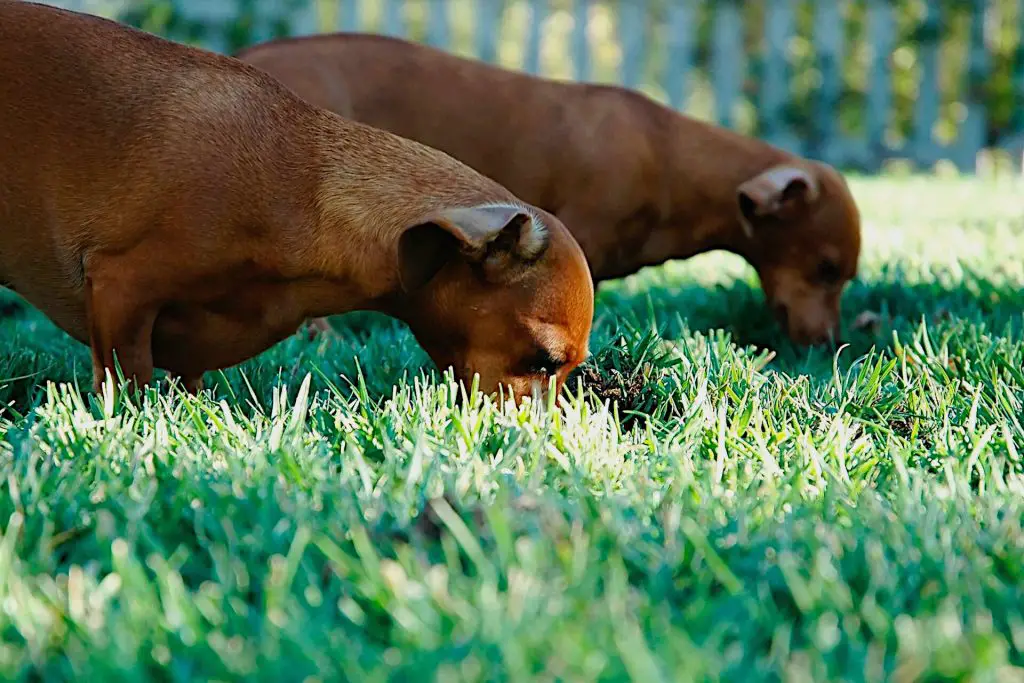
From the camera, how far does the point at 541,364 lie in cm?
294

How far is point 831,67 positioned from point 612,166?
7.59m

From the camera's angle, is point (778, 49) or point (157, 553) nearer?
point (157, 553)

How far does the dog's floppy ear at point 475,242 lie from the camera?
2.69 m

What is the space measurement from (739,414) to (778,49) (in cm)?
962

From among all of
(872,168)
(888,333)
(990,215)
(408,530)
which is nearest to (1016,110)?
(872,168)

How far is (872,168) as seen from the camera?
38.4ft

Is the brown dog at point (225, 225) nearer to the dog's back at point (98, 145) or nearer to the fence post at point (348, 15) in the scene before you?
the dog's back at point (98, 145)

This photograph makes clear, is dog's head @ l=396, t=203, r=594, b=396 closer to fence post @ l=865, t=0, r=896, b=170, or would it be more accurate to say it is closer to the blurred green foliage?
the blurred green foliage

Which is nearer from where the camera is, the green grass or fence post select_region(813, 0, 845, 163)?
the green grass

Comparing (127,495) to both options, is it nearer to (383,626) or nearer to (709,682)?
(383,626)

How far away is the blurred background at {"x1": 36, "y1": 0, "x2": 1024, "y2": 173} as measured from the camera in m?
11.3

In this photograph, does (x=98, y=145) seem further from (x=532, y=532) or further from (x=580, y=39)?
(x=580, y=39)

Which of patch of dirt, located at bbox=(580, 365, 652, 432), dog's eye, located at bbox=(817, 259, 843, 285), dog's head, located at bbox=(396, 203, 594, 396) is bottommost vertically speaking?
dog's eye, located at bbox=(817, 259, 843, 285)

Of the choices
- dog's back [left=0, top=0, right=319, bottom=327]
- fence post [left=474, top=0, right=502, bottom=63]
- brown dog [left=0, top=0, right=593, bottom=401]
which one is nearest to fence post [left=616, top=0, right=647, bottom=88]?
fence post [left=474, top=0, right=502, bottom=63]
